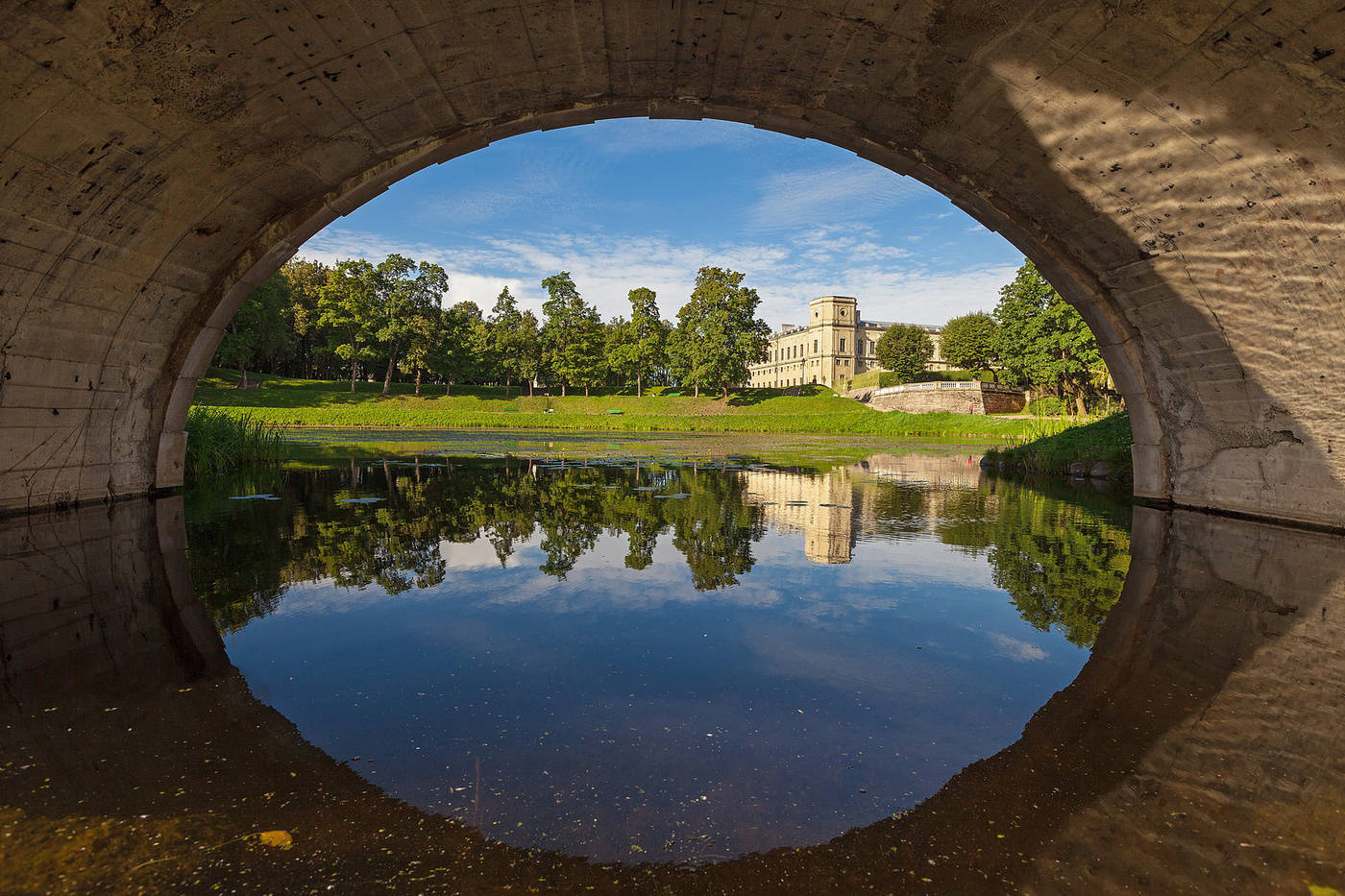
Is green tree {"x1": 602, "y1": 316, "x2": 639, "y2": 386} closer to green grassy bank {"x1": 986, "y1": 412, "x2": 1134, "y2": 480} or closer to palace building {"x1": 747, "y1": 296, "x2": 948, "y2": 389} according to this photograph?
palace building {"x1": 747, "y1": 296, "x2": 948, "y2": 389}

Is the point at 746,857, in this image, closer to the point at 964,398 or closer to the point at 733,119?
the point at 733,119

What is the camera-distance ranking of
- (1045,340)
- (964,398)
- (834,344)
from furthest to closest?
(834,344), (964,398), (1045,340)

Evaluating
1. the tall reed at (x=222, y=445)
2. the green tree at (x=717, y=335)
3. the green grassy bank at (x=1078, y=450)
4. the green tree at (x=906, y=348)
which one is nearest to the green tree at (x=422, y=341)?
the green tree at (x=717, y=335)

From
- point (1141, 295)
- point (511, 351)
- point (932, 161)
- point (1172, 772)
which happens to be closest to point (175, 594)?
point (1172, 772)

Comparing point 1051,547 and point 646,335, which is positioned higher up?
point 646,335

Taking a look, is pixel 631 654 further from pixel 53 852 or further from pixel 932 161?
pixel 932 161

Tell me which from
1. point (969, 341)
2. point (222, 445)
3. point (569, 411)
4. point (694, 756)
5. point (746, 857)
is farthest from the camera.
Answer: point (969, 341)

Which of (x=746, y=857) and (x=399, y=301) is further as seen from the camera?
(x=399, y=301)

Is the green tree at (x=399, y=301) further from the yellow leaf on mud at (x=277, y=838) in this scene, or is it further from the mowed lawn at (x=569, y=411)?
the yellow leaf on mud at (x=277, y=838)

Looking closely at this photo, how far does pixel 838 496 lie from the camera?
10641 millimetres

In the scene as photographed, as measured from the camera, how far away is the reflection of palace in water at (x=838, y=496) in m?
7.11

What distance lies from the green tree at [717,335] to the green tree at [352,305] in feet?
91.2

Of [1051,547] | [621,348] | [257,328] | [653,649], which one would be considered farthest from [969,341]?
[653,649]

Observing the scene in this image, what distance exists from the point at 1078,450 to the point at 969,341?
6493 cm
